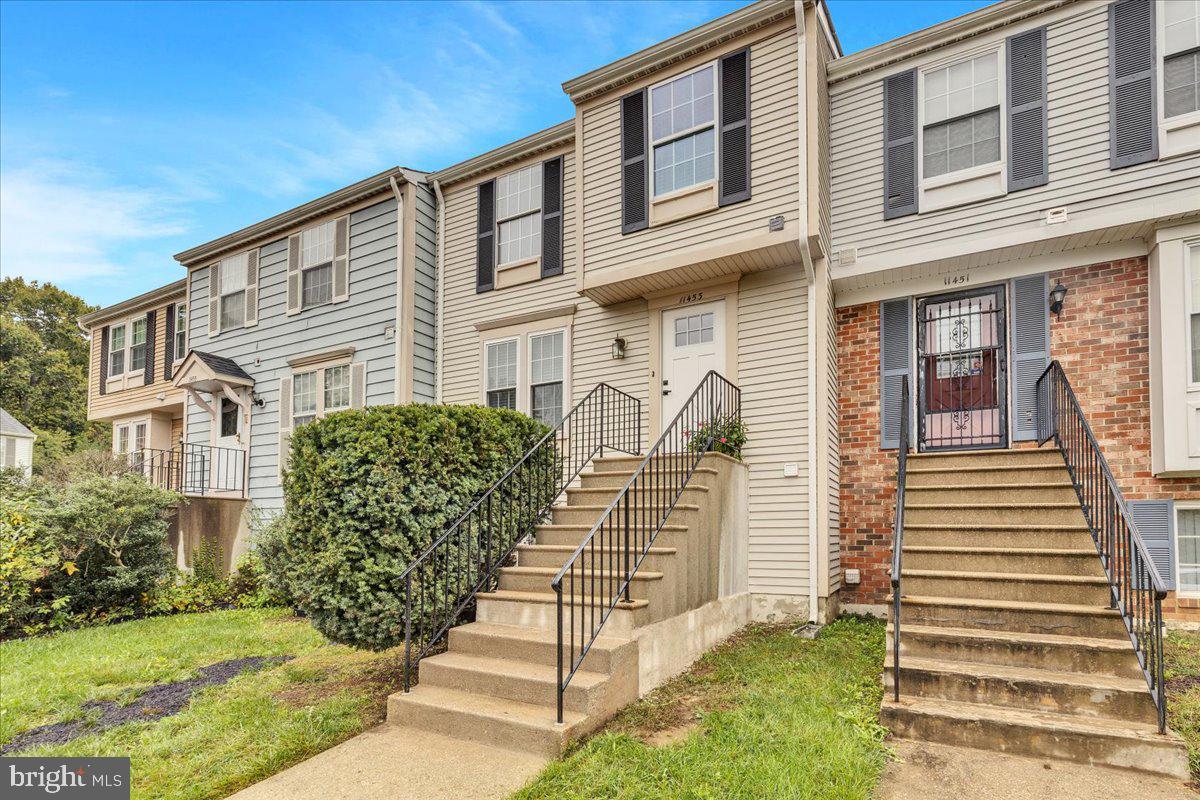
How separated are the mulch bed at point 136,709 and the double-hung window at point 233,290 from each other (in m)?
8.10

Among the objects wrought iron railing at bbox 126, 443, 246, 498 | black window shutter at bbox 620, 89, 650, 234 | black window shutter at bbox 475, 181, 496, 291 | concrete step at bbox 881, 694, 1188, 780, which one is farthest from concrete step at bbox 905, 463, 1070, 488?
wrought iron railing at bbox 126, 443, 246, 498

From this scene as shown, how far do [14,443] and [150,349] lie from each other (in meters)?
10.2

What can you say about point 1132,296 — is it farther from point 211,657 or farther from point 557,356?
point 211,657

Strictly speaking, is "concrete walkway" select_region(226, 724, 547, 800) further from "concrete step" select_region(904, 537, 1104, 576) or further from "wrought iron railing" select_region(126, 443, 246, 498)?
"wrought iron railing" select_region(126, 443, 246, 498)

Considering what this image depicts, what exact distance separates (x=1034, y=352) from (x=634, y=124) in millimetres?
5130

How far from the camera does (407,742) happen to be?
405 cm

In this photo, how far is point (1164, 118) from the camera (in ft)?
20.0

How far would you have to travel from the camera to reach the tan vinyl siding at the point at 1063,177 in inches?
242

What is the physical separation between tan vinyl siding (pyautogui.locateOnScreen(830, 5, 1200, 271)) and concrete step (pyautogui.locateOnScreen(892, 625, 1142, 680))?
425 cm

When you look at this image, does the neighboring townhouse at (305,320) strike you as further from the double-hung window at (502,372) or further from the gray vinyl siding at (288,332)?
the double-hung window at (502,372)

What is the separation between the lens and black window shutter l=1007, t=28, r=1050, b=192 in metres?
6.64

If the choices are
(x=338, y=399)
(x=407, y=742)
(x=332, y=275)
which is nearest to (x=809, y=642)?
(x=407, y=742)

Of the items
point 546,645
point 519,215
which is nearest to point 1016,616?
point 546,645

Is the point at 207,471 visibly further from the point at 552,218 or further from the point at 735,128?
the point at 735,128
